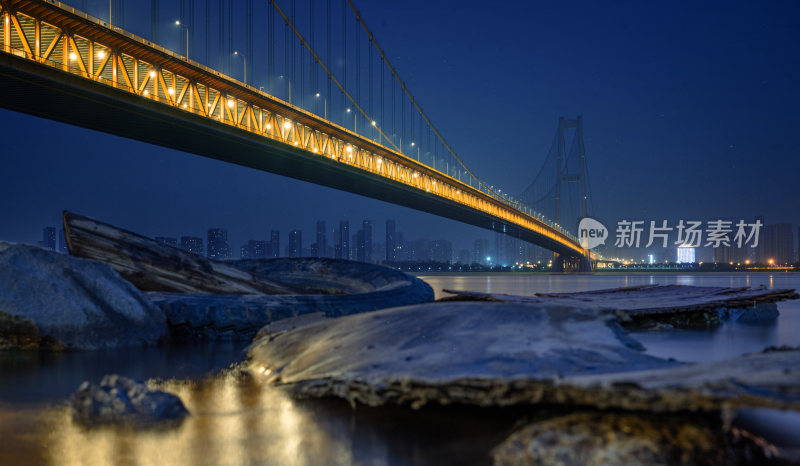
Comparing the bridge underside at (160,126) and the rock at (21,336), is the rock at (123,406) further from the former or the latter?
the bridge underside at (160,126)

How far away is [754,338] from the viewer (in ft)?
14.9

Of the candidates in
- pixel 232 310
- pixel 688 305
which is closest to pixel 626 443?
pixel 232 310

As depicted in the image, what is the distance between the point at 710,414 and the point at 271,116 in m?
24.6

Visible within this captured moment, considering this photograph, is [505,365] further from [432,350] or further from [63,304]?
[63,304]

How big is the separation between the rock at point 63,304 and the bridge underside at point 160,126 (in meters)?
14.0

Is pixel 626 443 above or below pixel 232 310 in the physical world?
below

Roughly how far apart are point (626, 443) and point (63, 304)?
3.76 metres

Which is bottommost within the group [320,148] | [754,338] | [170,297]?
[754,338]

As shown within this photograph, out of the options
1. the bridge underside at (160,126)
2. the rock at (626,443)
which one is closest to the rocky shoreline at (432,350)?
the rock at (626,443)

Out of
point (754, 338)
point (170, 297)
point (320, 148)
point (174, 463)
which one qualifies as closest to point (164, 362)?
point (170, 297)

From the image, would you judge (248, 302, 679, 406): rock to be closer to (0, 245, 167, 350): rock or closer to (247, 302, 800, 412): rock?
(247, 302, 800, 412): rock

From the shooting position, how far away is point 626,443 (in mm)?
1460

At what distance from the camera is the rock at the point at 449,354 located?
1821 mm

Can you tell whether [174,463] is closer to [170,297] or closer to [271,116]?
[170,297]
